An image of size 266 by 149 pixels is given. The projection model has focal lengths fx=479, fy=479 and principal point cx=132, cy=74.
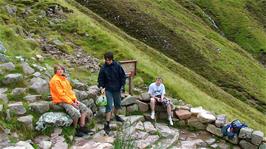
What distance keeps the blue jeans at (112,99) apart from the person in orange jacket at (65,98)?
1.46 meters

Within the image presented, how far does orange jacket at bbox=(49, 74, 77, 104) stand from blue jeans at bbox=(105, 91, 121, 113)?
1880 mm

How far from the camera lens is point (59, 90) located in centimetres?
1669

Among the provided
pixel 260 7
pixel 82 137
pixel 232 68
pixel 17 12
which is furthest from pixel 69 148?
pixel 260 7

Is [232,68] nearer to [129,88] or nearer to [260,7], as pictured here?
[129,88]

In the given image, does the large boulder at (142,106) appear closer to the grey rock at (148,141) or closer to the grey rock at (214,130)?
the grey rock at (148,141)

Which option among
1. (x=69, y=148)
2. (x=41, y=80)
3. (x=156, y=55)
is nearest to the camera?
(x=69, y=148)

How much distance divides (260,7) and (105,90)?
349 feet

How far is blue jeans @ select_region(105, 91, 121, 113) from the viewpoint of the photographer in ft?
60.2

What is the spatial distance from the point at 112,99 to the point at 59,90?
2.64 meters

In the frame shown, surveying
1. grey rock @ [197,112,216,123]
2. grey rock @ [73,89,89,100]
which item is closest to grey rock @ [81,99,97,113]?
grey rock @ [73,89,89,100]

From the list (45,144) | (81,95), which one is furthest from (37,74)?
(45,144)

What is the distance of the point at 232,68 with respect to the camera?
67.9m

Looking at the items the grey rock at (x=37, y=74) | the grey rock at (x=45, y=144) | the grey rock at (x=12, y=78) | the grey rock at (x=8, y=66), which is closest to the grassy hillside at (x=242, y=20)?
the grey rock at (x=37, y=74)

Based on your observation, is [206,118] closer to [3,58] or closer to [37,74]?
[37,74]
